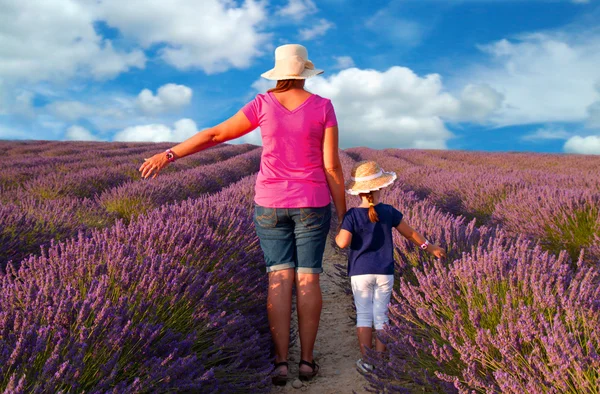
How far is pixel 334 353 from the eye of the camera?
291 cm

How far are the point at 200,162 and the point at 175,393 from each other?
39.3 feet

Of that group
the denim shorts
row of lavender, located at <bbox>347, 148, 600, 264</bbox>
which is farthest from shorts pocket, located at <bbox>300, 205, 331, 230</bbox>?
row of lavender, located at <bbox>347, 148, 600, 264</bbox>

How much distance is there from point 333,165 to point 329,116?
0.85 ft

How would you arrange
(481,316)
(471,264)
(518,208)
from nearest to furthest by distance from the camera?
1. (481,316)
2. (471,264)
3. (518,208)

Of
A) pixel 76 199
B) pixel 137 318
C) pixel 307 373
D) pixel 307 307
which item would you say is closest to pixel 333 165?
Answer: pixel 307 307

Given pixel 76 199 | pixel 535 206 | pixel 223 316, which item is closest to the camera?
pixel 223 316

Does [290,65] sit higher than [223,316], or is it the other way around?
[290,65]

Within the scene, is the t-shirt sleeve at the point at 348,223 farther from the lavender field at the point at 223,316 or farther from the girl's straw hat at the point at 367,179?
the lavender field at the point at 223,316

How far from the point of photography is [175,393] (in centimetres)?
169

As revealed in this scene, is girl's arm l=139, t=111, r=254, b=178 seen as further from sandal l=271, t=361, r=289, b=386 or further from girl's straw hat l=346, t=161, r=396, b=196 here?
sandal l=271, t=361, r=289, b=386

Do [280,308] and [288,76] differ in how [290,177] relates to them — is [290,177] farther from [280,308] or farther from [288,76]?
[280,308]

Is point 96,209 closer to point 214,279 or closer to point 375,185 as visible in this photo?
point 214,279

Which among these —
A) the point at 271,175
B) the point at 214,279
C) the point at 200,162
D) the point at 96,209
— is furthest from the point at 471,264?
the point at 200,162

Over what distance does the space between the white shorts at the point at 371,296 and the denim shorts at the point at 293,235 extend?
315mm
